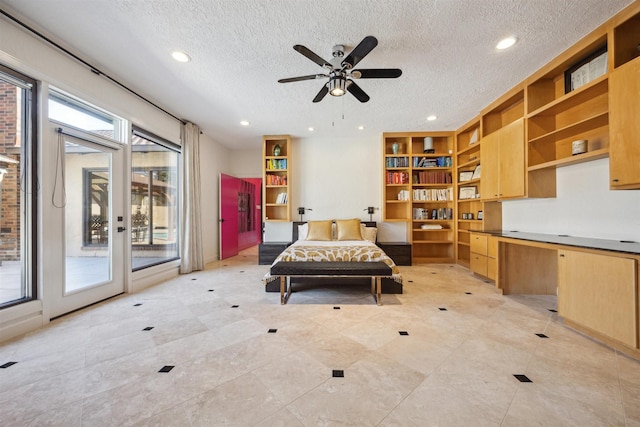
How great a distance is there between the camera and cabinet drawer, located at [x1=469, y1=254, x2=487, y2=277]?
3.75 m

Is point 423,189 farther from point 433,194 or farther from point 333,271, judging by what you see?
point 333,271

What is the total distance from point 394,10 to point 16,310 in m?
4.27

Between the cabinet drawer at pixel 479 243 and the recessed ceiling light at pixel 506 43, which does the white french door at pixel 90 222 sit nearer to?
the recessed ceiling light at pixel 506 43

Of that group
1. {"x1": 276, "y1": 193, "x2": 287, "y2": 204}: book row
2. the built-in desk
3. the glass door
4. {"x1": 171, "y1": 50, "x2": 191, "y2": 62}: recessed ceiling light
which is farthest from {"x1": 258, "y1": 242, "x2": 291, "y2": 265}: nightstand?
the built-in desk

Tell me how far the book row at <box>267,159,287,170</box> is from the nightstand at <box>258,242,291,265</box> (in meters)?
1.74

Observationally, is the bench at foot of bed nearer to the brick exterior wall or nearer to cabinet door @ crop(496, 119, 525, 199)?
cabinet door @ crop(496, 119, 525, 199)

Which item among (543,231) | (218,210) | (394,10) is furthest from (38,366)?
(543,231)

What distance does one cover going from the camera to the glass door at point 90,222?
2656mm

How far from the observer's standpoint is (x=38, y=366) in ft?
5.75

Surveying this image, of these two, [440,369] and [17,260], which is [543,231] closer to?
[440,369]

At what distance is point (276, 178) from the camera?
545 cm

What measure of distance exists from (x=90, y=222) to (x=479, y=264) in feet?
18.6

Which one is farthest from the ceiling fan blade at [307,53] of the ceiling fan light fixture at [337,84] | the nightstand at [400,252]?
the nightstand at [400,252]

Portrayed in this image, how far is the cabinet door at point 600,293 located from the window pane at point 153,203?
5253mm
